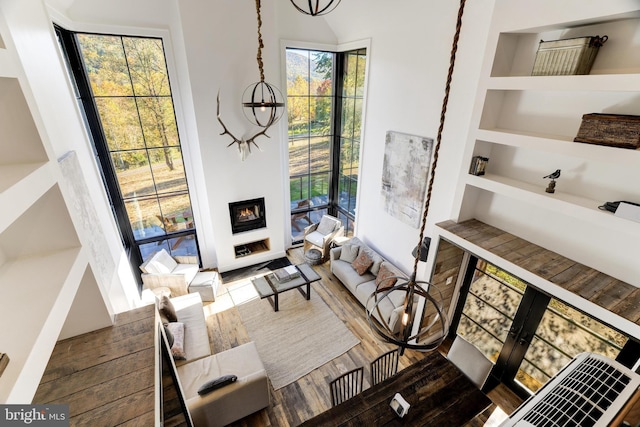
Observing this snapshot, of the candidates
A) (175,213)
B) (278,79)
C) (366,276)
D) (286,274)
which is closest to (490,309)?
(366,276)

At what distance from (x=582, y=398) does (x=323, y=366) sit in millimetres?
3069

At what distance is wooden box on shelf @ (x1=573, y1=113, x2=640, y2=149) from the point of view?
6.70ft

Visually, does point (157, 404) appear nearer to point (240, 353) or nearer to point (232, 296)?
point (240, 353)

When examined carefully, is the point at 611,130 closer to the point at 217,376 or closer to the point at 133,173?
the point at 217,376

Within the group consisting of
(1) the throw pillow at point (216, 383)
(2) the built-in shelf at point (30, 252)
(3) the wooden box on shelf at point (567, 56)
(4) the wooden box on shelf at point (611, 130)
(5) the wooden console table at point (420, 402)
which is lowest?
(1) the throw pillow at point (216, 383)

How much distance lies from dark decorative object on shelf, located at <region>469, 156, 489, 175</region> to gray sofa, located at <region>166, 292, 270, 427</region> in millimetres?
3215

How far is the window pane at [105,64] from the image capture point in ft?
13.5

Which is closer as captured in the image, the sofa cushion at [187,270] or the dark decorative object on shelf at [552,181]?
the dark decorative object on shelf at [552,181]

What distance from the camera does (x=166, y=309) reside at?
3.99 m

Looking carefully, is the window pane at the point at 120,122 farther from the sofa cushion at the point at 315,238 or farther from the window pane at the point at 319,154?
the sofa cushion at the point at 315,238

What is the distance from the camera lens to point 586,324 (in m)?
2.77

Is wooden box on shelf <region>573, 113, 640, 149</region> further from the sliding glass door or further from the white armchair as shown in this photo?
the white armchair

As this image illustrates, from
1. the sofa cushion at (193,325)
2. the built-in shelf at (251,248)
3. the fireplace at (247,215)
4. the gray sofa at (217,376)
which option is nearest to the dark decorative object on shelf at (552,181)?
the gray sofa at (217,376)

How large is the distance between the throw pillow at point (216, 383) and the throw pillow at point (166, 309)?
1.26 metres
